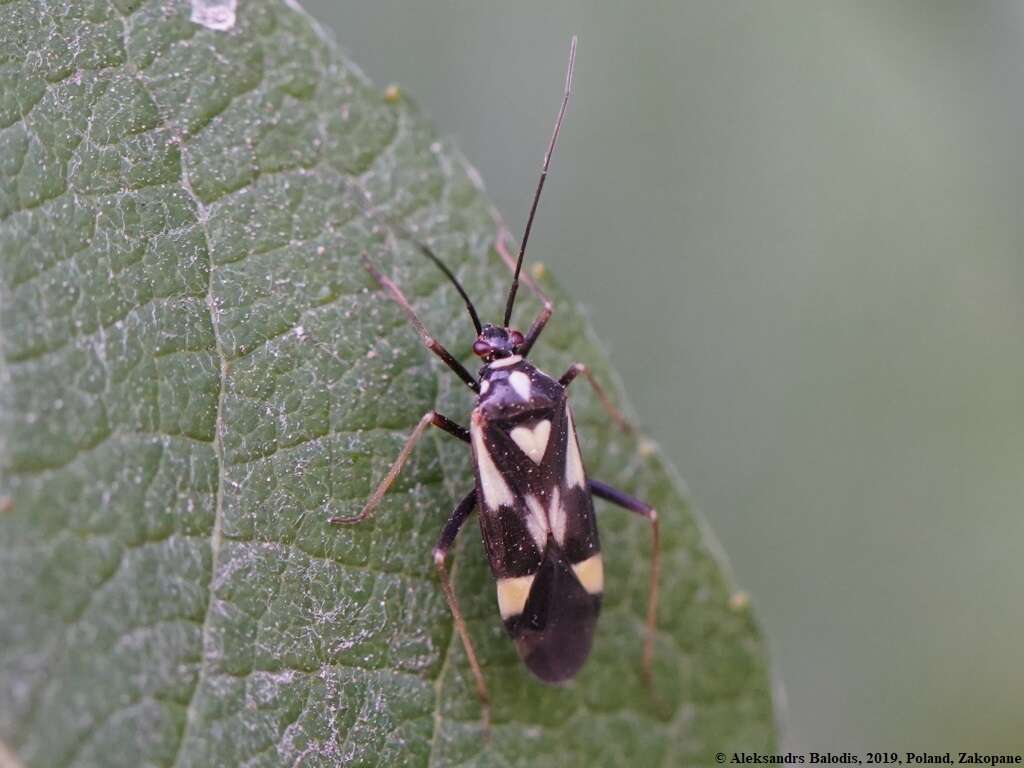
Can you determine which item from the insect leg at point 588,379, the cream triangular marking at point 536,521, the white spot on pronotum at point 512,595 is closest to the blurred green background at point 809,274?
the insect leg at point 588,379

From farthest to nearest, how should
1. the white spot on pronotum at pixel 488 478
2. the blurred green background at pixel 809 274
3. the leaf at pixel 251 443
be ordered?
the blurred green background at pixel 809 274, the white spot on pronotum at pixel 488 478, the leaf at pixel 251 443

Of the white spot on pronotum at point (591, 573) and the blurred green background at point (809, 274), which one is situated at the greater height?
the blurred green background at point (809, 274)

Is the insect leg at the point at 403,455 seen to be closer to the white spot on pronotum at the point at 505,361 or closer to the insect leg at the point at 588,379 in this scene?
the white spot on pronotum at the point at 505,361

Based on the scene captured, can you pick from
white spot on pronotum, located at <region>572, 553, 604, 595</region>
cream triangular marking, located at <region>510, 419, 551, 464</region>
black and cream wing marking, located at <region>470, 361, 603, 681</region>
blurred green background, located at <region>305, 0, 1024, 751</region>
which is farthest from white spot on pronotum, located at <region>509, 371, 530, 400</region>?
blurred green background, located at <region>305, 0, 1024, 751</region>

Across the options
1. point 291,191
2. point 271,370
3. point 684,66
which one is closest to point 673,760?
point 271,370

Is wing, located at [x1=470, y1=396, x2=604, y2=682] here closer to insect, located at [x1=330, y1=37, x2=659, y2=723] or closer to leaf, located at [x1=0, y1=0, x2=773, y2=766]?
insect, located at [x1=330, y1=37, x2=659, y2=723]

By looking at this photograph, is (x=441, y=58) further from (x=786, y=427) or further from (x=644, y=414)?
(x=786, y=427)

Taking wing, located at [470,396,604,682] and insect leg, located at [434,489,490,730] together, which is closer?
insect leg, located at [434,489,490,730]
